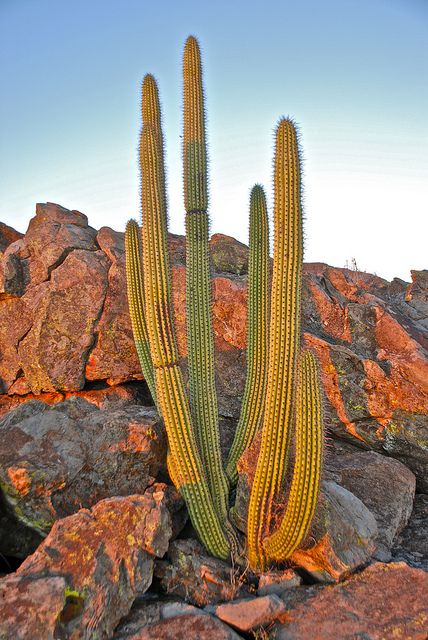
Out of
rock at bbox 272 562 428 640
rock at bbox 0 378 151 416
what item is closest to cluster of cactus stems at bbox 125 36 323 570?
rock at bbox 272 562 428 640

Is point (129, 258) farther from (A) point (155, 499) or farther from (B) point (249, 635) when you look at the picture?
(B) point (249, 635)

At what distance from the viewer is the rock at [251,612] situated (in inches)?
139

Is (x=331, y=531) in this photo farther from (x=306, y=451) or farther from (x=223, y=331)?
(x=223, y=331)

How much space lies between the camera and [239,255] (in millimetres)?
8164

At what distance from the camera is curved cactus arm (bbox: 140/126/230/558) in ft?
15.4

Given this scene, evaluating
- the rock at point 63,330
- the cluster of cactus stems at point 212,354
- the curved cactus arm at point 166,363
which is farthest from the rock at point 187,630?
the rock at point 63,330

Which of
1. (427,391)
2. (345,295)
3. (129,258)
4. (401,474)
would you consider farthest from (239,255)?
(401,474)

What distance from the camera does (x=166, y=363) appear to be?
16.4ft

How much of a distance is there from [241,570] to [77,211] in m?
6.94

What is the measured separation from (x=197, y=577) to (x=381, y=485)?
8.36 ft

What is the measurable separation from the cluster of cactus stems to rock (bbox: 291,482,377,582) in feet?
0.84

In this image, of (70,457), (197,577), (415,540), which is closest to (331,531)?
(197,577)

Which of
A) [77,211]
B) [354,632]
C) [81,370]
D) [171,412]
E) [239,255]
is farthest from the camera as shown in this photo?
[77,211]

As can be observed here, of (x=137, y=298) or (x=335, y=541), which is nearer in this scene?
(x=335, y=541)
